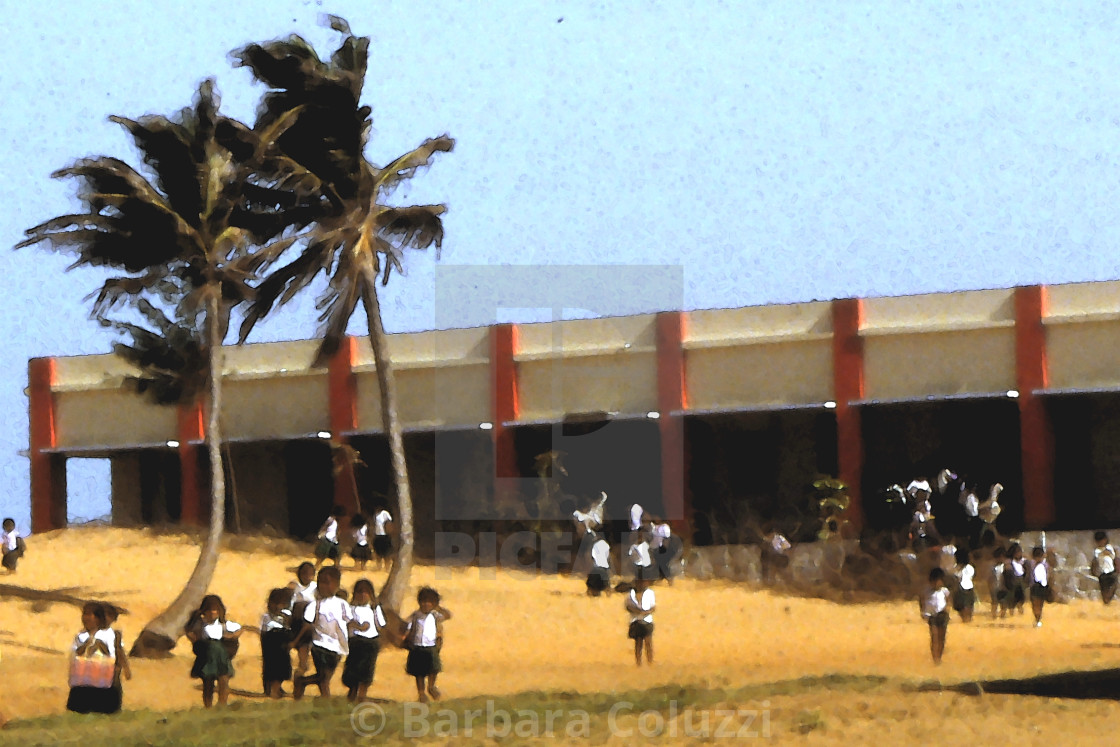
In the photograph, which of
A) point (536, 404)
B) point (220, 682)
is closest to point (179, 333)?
point (536, 404)

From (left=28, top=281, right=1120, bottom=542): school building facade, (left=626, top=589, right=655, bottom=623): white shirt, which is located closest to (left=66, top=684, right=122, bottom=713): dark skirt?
(left=626, top=589, right=655, bottom=623): white shirt

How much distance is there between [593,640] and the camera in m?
28.7

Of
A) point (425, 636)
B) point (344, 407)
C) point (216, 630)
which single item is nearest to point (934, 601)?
point (425, 636)

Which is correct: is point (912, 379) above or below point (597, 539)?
above

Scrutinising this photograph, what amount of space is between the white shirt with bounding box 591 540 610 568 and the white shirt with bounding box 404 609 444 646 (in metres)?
14.2

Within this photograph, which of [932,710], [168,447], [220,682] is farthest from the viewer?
[168,447]

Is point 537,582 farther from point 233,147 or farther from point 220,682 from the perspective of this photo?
point 220,682

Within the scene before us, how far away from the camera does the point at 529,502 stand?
3903 cm

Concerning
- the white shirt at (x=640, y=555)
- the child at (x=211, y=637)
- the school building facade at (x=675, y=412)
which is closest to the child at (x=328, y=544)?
the white shirt at (x=640, y=555)

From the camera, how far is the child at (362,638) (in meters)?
18.1

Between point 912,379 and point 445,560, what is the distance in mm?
10254

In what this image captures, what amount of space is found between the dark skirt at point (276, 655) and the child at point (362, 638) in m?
1.41

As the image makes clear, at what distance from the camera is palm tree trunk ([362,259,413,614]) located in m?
29.3

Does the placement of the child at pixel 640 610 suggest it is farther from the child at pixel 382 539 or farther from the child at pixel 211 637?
the child at pixel 382 539
